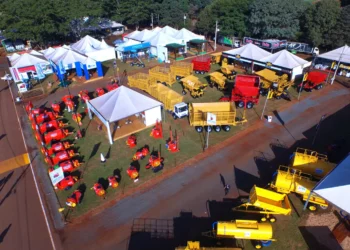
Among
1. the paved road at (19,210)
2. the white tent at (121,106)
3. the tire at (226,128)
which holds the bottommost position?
the paved road at (19,210)

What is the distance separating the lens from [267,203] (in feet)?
51.0

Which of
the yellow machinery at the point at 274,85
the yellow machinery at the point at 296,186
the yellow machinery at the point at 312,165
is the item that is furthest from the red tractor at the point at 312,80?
the yellow machinery at the point at 296,186

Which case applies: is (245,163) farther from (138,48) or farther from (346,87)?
(138,48)

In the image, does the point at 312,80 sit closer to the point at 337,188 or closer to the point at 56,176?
the point at 337,188

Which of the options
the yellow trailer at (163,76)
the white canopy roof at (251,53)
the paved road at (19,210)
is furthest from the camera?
the white canopy roof at (251,53)

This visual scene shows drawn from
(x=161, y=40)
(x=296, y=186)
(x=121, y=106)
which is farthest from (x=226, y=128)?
(x=161, y=40)

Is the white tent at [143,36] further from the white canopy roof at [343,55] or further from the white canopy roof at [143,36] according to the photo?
the white canopy roof at [343,55]

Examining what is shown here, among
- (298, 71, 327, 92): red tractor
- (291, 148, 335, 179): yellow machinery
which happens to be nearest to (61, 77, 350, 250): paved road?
(291, 148, 335, 179): yellow machinery

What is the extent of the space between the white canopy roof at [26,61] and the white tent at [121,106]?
748 inches

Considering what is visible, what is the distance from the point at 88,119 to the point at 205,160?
14.9 meters

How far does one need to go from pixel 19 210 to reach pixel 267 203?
55.9ft

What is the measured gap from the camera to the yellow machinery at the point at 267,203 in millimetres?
15477

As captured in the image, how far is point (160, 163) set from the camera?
20.5m

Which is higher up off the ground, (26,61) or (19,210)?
(26,61)
